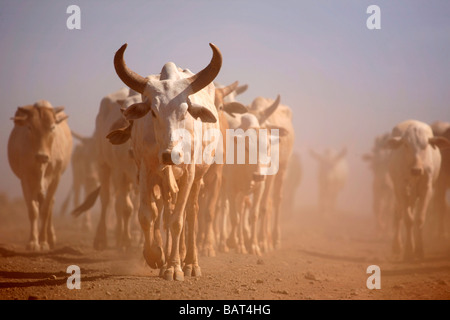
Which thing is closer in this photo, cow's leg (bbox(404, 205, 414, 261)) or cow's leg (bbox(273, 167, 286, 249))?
cow's leg (bbox(404, 205, 414, 261))

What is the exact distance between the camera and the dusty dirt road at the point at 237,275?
6.26 meters

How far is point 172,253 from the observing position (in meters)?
6.95

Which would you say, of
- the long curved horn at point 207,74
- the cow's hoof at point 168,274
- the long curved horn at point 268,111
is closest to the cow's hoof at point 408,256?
the long curved horn at point 268,111

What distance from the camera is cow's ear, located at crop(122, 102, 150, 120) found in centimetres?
679

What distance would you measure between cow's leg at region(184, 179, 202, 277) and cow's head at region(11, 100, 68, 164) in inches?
163

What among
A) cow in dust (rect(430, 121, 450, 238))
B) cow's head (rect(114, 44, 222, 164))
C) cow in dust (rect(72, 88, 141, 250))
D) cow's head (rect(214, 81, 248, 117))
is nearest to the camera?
cow's head (rect(114, 44, 222, 164))

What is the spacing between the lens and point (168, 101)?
22.1ft

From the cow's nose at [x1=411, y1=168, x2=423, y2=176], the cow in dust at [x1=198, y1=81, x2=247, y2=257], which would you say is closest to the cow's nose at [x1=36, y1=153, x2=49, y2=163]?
the cow in dust at [x1=198, y1=81, x2=247, y2=257]

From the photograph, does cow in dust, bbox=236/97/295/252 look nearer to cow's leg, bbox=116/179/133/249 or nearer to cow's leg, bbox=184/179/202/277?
cow's leg, bbox=116/179/133/249

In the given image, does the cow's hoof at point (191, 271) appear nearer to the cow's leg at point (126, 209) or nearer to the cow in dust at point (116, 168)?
the cow in dust at point (116, 168)

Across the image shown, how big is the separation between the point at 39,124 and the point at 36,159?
73 centimetres

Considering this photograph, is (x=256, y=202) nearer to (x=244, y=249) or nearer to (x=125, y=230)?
(x=244, y=249)

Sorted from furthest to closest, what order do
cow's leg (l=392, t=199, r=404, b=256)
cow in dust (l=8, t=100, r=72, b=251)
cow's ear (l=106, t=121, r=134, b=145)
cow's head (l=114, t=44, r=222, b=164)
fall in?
cow's leg (l=392, t=199, r=404, b=256) < cow in dust (l=8, t=100, r=72, b=251) < cow's ear (l=106, t=121, r=134, b=145) < cow's head (l=114, t=44, r=222, b=164)
